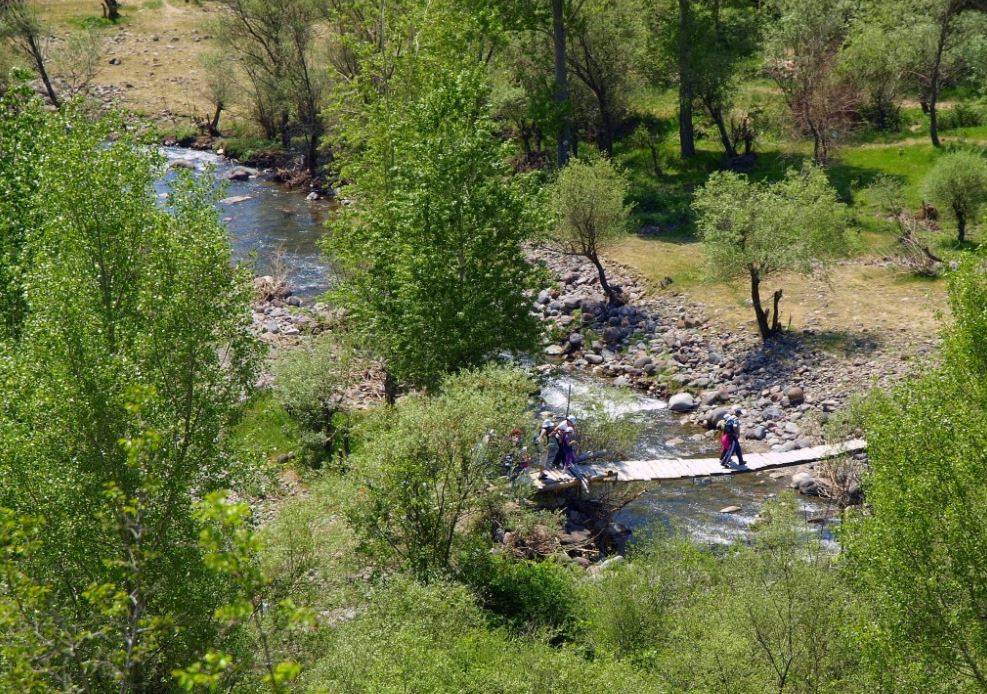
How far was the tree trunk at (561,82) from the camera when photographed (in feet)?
158

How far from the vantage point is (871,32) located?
2047 inches

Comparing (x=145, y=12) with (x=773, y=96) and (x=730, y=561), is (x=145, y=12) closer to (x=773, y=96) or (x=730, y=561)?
(x=773, y=96)

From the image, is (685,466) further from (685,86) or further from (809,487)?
(685,86)

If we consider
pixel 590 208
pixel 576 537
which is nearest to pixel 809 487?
pixel 576 537

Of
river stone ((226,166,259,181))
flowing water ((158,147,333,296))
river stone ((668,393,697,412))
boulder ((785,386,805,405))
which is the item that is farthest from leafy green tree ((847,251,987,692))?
river stone ((226,166,259,181))

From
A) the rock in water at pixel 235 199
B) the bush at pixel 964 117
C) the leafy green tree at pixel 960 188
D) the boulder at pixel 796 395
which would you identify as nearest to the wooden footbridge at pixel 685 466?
the boulder at pixel 796 395

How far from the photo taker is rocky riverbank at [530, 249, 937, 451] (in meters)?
32.2

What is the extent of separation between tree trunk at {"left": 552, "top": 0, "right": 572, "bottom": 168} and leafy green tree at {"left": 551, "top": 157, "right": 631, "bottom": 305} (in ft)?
25.0

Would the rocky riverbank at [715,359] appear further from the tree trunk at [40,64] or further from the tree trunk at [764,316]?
the tree trunk at [40,64]

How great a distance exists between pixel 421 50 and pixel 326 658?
27.5 metres

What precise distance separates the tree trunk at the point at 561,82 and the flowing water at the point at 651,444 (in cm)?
1405

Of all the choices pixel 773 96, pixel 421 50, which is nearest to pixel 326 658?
pixel 421 50

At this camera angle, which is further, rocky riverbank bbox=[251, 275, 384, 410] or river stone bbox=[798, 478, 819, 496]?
rocky riverbank bbox=[251, 275, 384, 410]

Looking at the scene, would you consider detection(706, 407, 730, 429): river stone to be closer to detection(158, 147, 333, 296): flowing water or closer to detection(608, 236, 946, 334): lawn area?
detection(608, 236, 946, 334): lawn area
